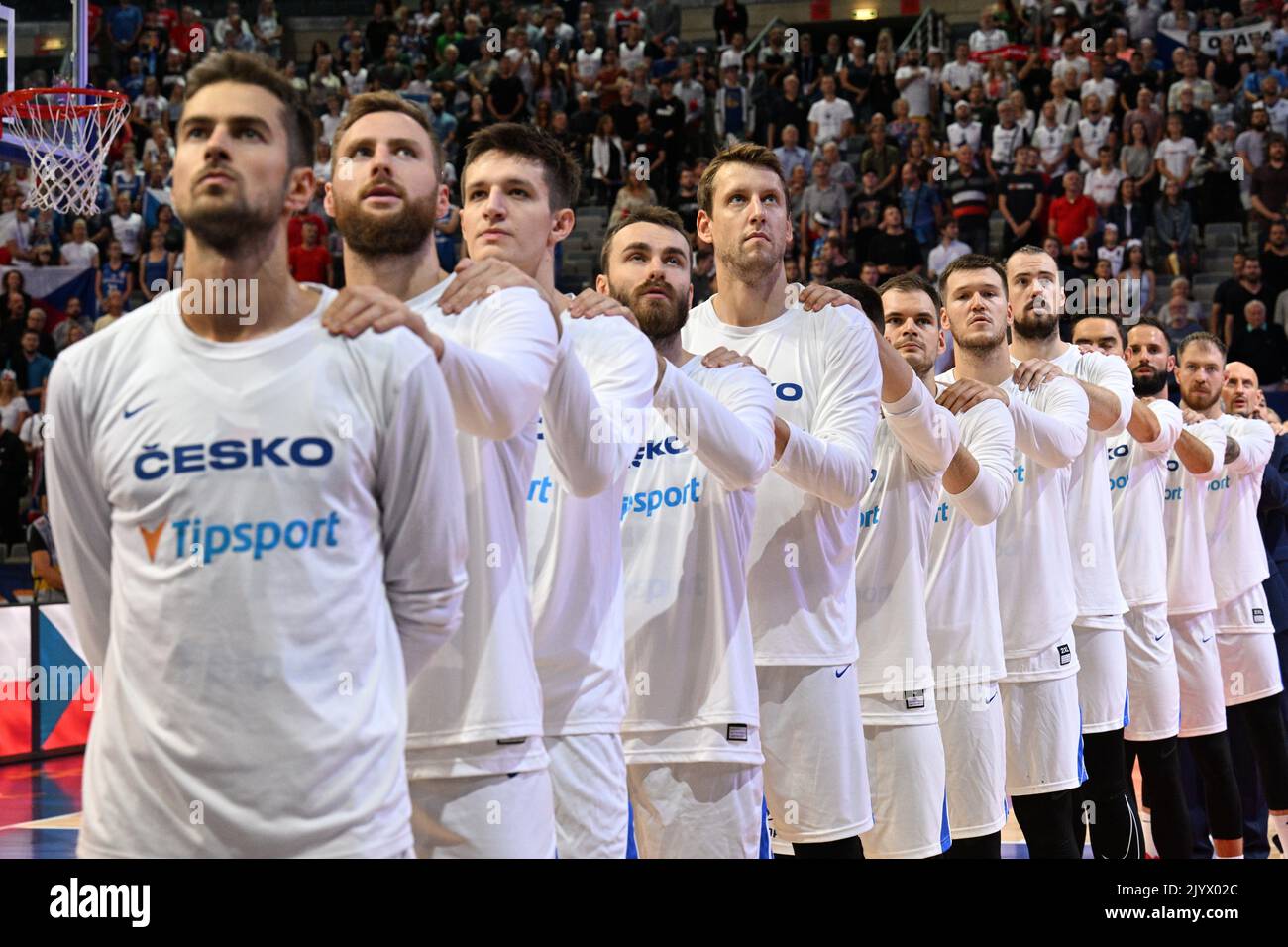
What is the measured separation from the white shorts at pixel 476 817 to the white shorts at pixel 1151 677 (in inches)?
179

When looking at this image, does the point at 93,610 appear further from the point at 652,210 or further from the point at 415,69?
the point at 415,69

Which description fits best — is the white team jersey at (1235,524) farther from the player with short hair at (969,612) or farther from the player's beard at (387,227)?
the player's beard at (387,227)

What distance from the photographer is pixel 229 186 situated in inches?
107

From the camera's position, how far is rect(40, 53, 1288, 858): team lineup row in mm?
2633

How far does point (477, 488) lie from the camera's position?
3.32 meters

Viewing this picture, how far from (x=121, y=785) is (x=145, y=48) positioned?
18.7 m

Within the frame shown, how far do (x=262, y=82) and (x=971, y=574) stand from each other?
3601mm

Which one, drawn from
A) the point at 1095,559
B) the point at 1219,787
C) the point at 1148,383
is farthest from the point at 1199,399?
the point at 1219,787

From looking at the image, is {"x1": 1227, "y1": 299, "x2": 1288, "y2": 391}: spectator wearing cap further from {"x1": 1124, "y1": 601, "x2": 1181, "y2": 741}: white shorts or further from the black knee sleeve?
{"x1": 1124, "y1": 601, "x2": 1181, "y2": 741}: white shorts

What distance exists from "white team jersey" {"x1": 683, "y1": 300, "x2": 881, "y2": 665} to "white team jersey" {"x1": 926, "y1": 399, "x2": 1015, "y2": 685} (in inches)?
34.7

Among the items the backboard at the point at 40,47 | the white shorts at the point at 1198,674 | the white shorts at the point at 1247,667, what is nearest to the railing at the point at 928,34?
the backboard at the point at 40,47

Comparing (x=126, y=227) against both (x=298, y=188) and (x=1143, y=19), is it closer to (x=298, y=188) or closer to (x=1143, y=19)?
(x=1143, y=19)

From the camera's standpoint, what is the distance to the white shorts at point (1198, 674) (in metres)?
7.47
